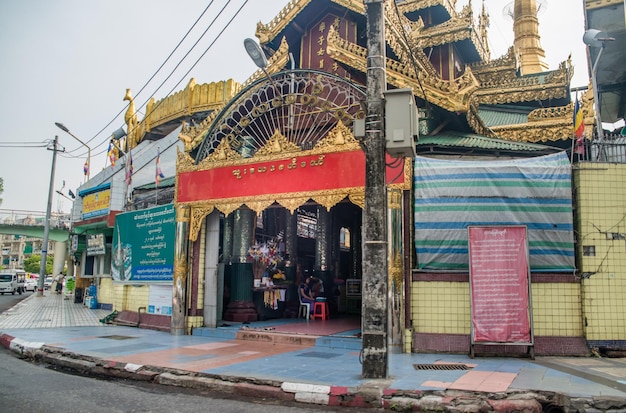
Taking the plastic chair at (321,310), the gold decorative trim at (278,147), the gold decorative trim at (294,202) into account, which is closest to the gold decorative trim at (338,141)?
the gold decorative trim at (278,147)

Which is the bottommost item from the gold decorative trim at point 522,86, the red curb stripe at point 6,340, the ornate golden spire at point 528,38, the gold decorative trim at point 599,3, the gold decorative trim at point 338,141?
the red curb stripe at point 6,340

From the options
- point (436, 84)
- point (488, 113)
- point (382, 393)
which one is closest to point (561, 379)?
point (382, 393)

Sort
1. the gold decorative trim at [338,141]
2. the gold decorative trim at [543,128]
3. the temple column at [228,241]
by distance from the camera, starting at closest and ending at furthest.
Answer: the gold decorative trim at [338,141] → the temple column at [228,241] → the gold decorative trim at [543,128]

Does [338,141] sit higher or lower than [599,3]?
lower

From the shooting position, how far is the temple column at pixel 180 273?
42.0 feet

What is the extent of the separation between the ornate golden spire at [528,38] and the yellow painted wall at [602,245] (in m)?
16.2

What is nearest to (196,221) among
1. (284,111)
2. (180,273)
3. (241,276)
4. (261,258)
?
(180,273)

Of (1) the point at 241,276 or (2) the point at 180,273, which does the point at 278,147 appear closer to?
(1) the point at 241,276

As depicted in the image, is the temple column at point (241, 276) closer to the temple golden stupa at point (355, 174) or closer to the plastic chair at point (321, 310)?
the temple golden stupa at point (355, 174)

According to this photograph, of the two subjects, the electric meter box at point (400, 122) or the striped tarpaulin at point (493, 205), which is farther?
the striped tarpaulin at point (493, 205)

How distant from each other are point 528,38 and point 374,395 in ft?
79.4

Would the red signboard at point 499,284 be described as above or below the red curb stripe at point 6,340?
above

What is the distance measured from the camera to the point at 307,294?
1491 centimetres

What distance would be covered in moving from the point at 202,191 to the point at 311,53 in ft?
18.4
